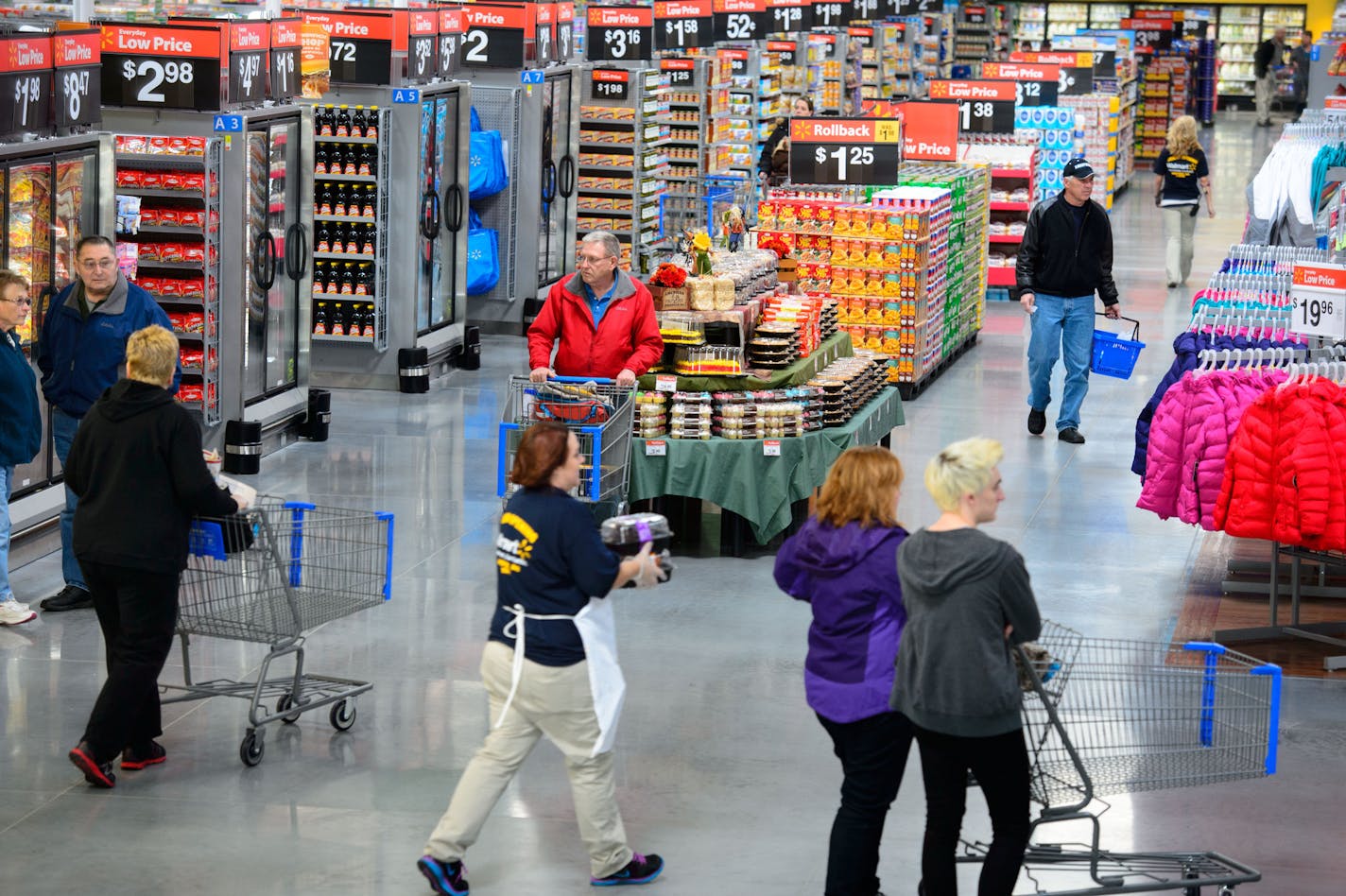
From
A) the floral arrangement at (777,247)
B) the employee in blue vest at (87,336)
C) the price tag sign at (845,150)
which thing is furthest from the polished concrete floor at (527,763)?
the price tag sign at (845,150)

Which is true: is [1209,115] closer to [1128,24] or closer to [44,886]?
[1128,24]

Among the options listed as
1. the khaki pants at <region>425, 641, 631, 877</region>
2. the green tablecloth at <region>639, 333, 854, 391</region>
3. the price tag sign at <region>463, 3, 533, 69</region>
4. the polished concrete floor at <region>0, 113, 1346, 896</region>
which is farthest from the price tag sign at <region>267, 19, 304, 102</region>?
the khaki pants at <region>425, 641, 631, 877</region>

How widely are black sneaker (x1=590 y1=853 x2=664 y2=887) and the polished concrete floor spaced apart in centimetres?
7

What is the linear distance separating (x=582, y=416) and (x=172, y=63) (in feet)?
12.2

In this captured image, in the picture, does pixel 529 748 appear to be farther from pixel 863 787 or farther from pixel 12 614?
pixel 12 614

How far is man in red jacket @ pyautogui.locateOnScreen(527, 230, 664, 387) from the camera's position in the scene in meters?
9.26

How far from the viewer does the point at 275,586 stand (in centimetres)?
668

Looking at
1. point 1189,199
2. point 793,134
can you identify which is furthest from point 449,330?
point 1189,199

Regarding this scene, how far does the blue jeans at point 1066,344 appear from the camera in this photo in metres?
12.8

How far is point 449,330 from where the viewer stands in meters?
15.2

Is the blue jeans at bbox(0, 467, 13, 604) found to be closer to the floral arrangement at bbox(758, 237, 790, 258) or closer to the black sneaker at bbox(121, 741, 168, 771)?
the black sneaker at bbox(121, 741, 168, 771)

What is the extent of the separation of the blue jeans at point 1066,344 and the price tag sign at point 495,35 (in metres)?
5.39

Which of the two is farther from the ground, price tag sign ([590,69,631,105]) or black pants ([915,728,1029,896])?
price tag sign ([590,69,631,105])

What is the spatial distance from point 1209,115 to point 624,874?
40.5 m
